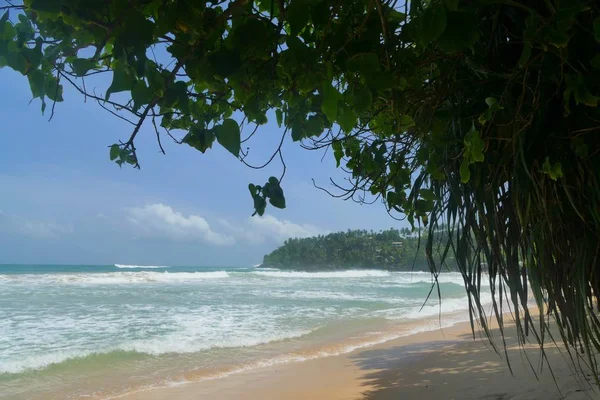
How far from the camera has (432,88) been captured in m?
1.47

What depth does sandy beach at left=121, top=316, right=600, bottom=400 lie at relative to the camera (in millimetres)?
2867

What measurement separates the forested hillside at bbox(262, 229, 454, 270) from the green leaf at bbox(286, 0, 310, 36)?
45.1m

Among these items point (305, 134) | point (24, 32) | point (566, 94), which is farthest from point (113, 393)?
point (566, 94)

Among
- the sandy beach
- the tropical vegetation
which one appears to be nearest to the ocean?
the sandy beach

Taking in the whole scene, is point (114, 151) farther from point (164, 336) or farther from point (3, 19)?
point (164, 336)

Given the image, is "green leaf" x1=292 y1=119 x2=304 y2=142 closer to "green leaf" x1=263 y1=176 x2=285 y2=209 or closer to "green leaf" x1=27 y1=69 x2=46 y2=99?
"green leaf" x1=263 y1=176 x2=285 y2=209

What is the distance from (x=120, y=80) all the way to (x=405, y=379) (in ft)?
12.2

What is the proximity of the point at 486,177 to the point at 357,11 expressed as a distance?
620mm

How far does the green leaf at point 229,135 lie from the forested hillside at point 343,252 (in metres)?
45.0

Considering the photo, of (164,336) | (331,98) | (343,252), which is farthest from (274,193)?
(343,252)

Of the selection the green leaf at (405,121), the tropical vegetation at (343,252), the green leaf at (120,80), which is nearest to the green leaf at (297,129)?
the green leaf at (405,121)

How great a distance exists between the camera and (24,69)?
3.11ft

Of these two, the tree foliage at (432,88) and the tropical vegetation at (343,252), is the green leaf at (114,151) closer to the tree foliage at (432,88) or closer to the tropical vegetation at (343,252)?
the tree foliage at (432,88)

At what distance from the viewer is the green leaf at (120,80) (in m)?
0.82
